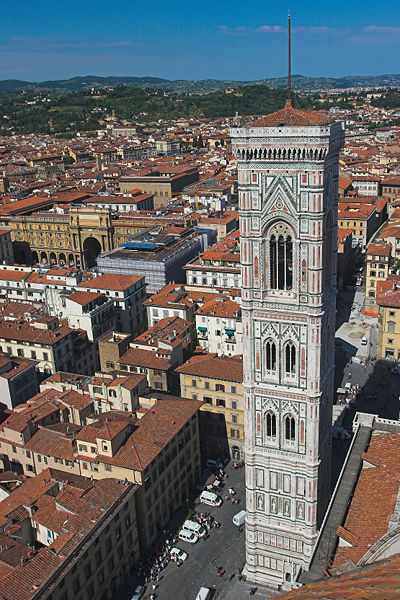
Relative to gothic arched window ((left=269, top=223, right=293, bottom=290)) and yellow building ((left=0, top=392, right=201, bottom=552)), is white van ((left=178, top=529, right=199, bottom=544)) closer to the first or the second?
yellow building ((left=0, top=392, right=201, bottom=552))

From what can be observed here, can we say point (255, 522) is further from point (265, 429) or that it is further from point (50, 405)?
point (50, 405)

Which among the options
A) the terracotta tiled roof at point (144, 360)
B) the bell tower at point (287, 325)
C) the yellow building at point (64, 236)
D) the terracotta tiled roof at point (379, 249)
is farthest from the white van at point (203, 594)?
the yellow building at point (64, 236)

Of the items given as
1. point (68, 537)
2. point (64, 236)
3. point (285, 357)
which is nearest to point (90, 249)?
point (64, 236)

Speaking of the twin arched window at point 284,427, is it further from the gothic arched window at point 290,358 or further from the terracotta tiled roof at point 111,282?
the terracotta tiled roof at point 111,282

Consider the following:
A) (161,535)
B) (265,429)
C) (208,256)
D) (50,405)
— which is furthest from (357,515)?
(208,256)

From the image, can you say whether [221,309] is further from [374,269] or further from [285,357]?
[374,269]

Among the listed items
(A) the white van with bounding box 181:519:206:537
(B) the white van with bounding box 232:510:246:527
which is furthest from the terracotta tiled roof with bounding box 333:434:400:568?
(A) the white van with bounding box 181:519:206:537
